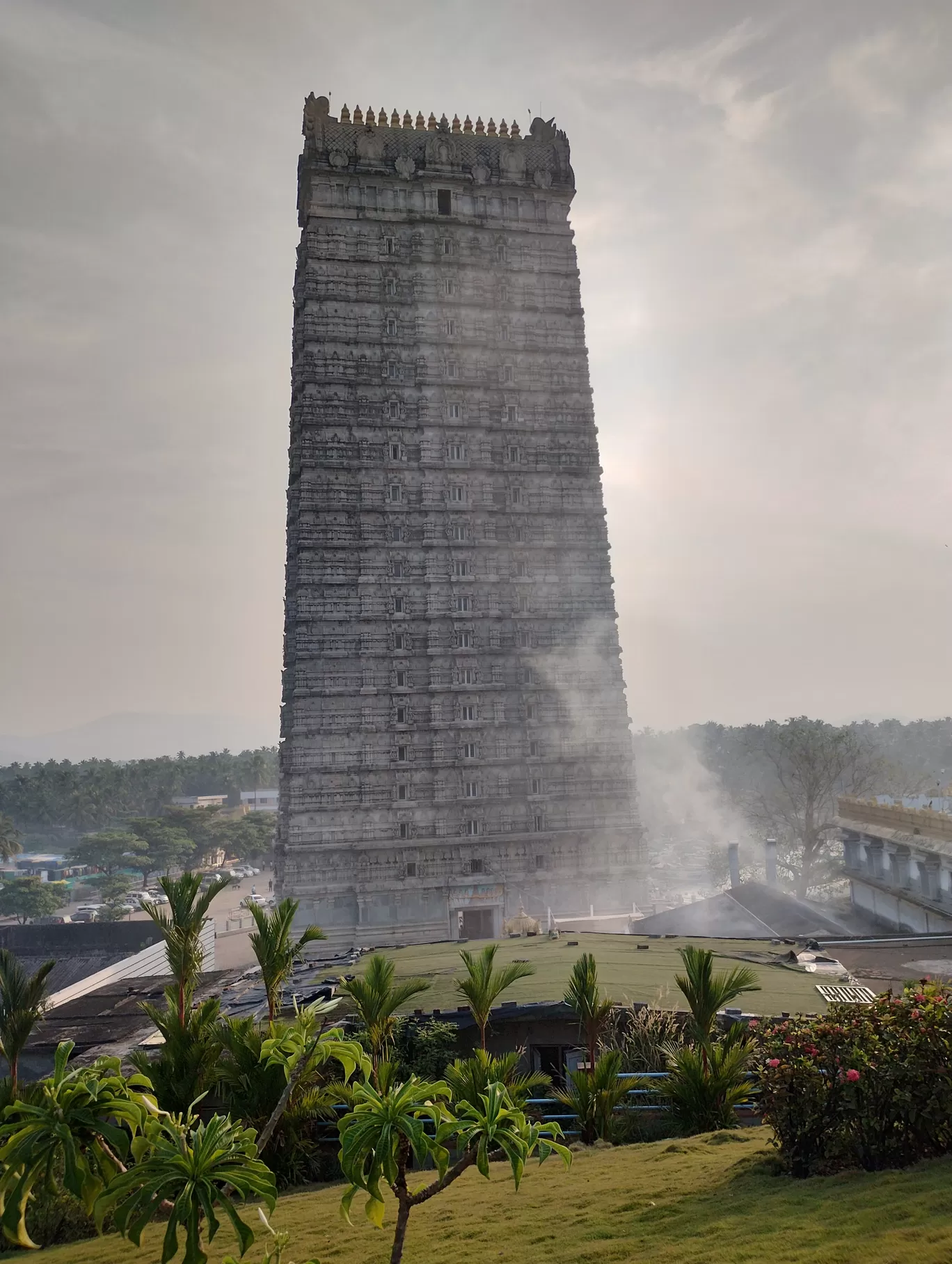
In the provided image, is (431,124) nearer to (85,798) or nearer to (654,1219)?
(654,1219)

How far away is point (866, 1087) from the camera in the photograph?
448 inches

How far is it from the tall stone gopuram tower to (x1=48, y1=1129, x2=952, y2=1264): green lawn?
105 feet

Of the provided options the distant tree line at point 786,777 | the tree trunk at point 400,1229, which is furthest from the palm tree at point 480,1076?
the distant tree line at point 786,777

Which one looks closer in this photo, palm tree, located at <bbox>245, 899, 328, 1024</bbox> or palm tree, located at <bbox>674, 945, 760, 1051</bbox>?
palm tree, located at <bbox>674, 945, 760, 1051</bbox>

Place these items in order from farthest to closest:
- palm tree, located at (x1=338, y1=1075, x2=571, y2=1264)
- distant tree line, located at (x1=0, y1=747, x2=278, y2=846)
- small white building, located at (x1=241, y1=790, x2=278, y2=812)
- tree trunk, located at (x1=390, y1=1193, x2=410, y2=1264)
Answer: small white building, located at (x1=241, y1=790, x2=278, y2=812) → distant tree line, located at (x1=0, y1=747, x2=278, y2=846) → tree trunk, located at (x1=390, y1=1193, x2=410, y2=1264) → palm tree, located at (x1=338, y1=1075, x2=571, y2=1264)

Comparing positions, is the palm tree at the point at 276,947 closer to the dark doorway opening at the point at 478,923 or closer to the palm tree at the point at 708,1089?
the palm tree at the point at 708,1089

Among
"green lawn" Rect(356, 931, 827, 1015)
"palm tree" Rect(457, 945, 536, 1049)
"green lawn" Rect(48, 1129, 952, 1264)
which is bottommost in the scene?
"green lawn" Rect(48, 1129, 952, 1264)

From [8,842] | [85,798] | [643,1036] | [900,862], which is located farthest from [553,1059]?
[85,798]

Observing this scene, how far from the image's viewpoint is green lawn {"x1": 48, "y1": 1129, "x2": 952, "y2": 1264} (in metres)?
9.50

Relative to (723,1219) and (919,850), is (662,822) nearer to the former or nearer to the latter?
(919,850)

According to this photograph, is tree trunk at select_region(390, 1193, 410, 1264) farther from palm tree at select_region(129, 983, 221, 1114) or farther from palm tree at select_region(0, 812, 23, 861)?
palm tree at select_region(0, 812, 23, 861)

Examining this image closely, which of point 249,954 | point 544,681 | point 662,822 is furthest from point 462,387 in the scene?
point 662,822

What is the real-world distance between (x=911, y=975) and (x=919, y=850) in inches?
577

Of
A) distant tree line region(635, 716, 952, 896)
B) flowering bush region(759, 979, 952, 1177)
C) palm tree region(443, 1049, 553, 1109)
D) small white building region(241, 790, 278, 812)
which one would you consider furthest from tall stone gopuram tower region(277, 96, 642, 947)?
small white building region(241, 790, 278, 812)
